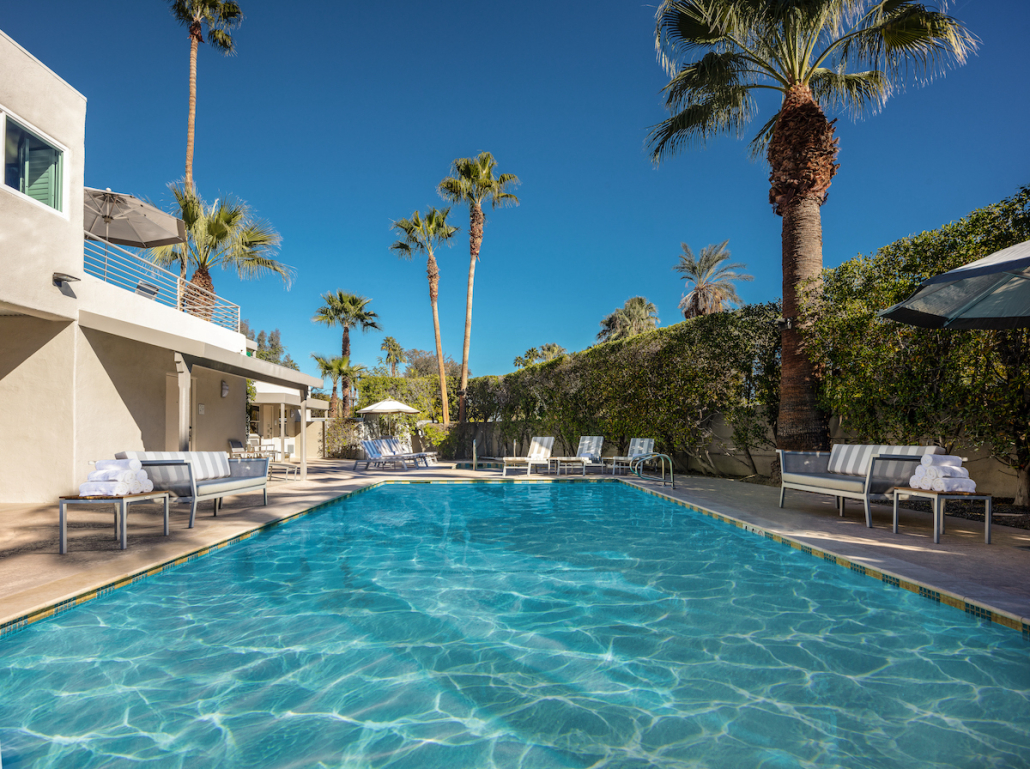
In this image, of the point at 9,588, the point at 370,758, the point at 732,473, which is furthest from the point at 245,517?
the point at 732,473

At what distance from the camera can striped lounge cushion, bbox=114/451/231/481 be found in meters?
5.84

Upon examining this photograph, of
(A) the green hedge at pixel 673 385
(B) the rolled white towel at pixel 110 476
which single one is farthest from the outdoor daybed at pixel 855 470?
(B) the rolled white towel at pixel 110 476

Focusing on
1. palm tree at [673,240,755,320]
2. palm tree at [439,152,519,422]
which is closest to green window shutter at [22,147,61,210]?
palm tree at [439,152,519,422]

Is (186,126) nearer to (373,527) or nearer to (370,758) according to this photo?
(373,527)

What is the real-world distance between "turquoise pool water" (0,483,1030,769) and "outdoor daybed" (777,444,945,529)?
1.84 m

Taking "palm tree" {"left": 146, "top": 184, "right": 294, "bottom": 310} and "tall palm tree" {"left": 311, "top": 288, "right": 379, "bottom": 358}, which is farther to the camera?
"tall palm tree" {"left": 311, "top": 288, "right": 379, "bottom": 358}

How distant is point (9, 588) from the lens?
12.2 feet

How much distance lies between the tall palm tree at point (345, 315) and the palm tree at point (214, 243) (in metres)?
10.0

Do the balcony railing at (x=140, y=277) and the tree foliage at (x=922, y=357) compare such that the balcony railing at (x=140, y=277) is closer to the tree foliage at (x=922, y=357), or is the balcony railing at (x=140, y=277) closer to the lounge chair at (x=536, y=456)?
the lounge chair at (x=536, y=456)

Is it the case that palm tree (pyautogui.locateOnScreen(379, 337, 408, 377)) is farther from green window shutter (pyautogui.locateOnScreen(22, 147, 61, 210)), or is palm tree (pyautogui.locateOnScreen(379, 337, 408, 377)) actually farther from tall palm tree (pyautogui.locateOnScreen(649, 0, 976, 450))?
tall palm tree (pyautogui.locateOnScreen(649, 0, 976, 450))

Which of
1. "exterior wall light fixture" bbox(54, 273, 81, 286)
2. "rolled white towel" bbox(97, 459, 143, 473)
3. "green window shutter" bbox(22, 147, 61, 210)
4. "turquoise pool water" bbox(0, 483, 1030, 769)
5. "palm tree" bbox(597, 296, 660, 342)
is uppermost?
"palm tree" bbox(597, 296, 660, 342)

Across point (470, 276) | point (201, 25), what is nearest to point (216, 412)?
point (470, 276)

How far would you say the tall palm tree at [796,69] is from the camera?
8.60 metres

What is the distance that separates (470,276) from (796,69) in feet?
41.7
